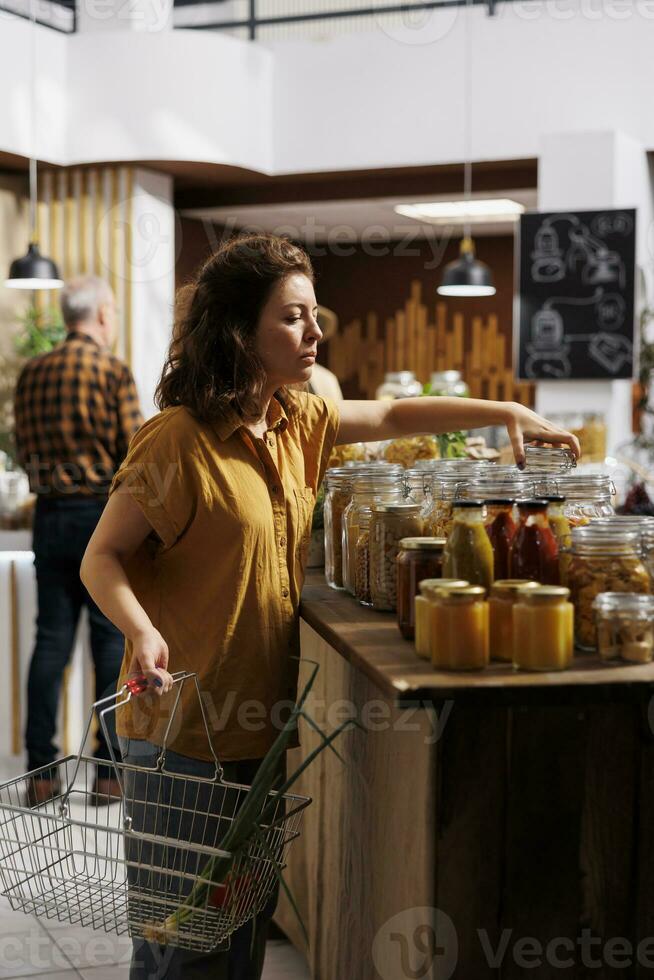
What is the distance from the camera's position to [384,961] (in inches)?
80.7

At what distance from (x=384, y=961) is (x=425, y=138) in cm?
637

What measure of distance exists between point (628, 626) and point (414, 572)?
0.35 meters

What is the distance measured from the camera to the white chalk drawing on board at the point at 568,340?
21.9 feet

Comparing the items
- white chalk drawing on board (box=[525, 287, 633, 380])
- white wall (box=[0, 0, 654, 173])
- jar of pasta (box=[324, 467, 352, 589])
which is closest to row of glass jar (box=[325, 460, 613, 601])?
jar of pasta (box=[324, 467, 352, 589])

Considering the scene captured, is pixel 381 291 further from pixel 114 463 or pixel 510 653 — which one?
pixel 510 653

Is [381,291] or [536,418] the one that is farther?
[381,291]

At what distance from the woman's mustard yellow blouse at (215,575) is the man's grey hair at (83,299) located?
2.49m

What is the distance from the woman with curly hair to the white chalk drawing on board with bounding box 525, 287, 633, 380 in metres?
4.77

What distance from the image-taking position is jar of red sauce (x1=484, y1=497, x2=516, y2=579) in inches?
72.5

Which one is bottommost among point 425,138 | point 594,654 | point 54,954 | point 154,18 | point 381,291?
point 54,954

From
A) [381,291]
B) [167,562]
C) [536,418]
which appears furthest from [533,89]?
[167,562]

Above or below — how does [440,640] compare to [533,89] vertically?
below

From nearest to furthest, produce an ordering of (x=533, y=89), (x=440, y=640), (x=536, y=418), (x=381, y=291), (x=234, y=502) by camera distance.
→ (x=440, y=640) → (x=234, y=502) → (x=536, y=418) → (x=533, y=89) → (x=381, y=291)

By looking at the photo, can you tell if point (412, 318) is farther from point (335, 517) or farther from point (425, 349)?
point (335, 517)
